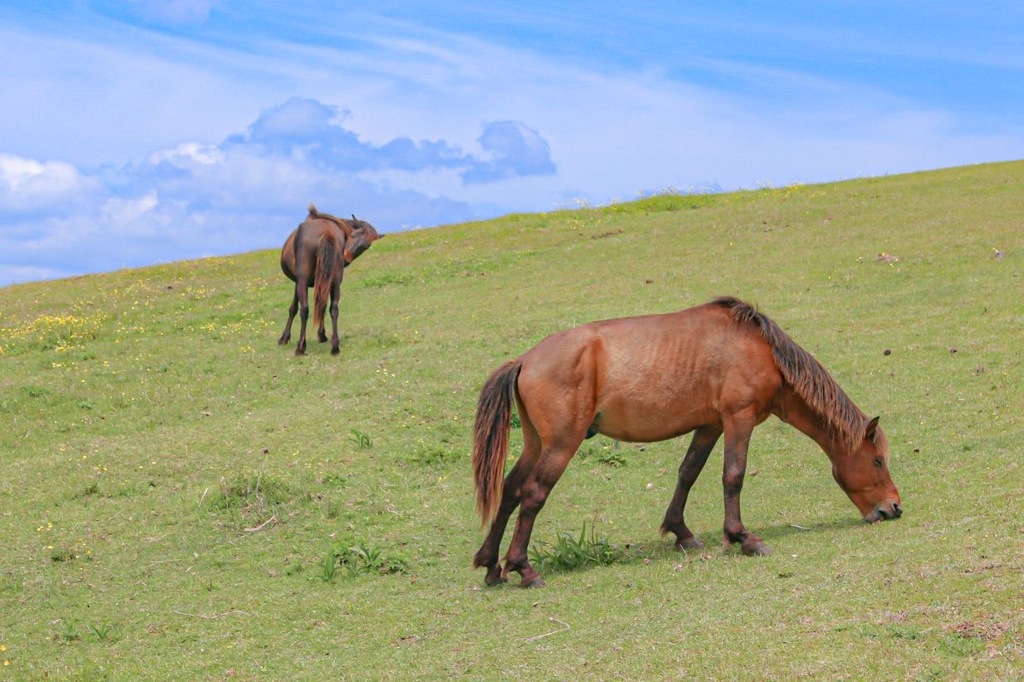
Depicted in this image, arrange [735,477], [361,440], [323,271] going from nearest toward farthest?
1. [735,477]
2. [361,440]
3. [323,271]

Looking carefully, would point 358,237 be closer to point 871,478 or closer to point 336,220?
point 336,220

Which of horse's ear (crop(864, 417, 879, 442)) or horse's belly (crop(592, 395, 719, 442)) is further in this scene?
horse's ear (crop(864, 417, 879, 442))

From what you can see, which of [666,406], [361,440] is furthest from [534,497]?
[361,440]

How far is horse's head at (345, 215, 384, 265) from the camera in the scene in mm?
20016

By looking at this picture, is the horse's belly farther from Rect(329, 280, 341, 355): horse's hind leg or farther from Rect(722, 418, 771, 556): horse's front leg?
Rect(329, 280, 341, 355): horse's hind leg

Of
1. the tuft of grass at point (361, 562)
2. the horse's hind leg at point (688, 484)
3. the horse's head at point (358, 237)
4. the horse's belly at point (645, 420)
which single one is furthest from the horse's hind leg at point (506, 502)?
the horse's head at point (358, 237)

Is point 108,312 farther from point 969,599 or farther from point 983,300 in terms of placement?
point 969,599

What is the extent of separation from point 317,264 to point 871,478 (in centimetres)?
1165

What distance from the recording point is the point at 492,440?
8211 mm

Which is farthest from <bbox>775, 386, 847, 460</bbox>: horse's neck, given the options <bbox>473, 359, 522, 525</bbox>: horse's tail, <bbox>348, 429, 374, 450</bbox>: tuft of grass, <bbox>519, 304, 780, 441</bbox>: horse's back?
<bbox>348, 429, 374, 450</bbox>: tuft of grass

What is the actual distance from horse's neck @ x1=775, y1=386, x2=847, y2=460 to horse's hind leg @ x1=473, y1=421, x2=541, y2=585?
6.96 ft

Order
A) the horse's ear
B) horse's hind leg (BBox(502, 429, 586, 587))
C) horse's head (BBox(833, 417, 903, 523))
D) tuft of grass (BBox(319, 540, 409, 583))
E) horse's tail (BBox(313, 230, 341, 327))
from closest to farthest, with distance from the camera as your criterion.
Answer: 1. horse's hind leg (BBox(502, 429, 586, 587))
2. the horse's ear
3. horse's head (BBox(833, 417, 903, 523))
4. tuft of grass (BBox(319, 540, 409, 583))
5. horse's tail (BBox(313, 230, 341, 327))

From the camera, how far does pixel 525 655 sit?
6523mm

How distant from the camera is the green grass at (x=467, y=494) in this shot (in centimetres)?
648
